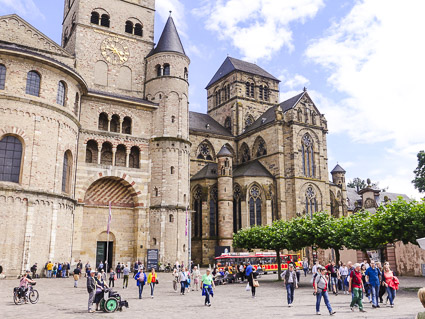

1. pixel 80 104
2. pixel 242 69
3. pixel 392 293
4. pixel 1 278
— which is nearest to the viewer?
pixel 392 293

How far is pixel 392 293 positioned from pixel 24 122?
25.7 metres

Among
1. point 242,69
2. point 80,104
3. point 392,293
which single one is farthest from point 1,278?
point 242,69

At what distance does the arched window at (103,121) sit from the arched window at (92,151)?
67.7 inches

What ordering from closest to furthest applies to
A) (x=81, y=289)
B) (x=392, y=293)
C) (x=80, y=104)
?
(x=392, y=293) → (x=81, y=289) → (x=80, y=104)

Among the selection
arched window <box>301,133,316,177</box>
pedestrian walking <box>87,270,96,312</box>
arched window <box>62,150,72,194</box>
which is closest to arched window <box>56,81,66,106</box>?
arched window <box>62,150,72,194</box>

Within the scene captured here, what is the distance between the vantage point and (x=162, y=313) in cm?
1393

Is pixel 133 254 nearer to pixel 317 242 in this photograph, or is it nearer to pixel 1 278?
pixel 1 278

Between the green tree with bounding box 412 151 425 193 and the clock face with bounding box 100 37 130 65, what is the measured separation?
4089 centimetres

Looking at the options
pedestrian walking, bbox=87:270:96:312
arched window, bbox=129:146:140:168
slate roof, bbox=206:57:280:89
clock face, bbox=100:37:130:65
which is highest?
slate roof, bbox=206:57:280:89

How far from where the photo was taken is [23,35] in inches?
1314

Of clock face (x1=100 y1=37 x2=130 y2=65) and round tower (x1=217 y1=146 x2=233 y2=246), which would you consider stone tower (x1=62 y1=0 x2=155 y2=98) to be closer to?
clock face (x1=100 y1=37 x2=130 y2=65)

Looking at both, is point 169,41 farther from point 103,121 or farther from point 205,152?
point 205,152

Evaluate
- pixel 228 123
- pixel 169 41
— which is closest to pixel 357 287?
pixel 169 41

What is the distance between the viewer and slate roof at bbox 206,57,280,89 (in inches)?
2506
